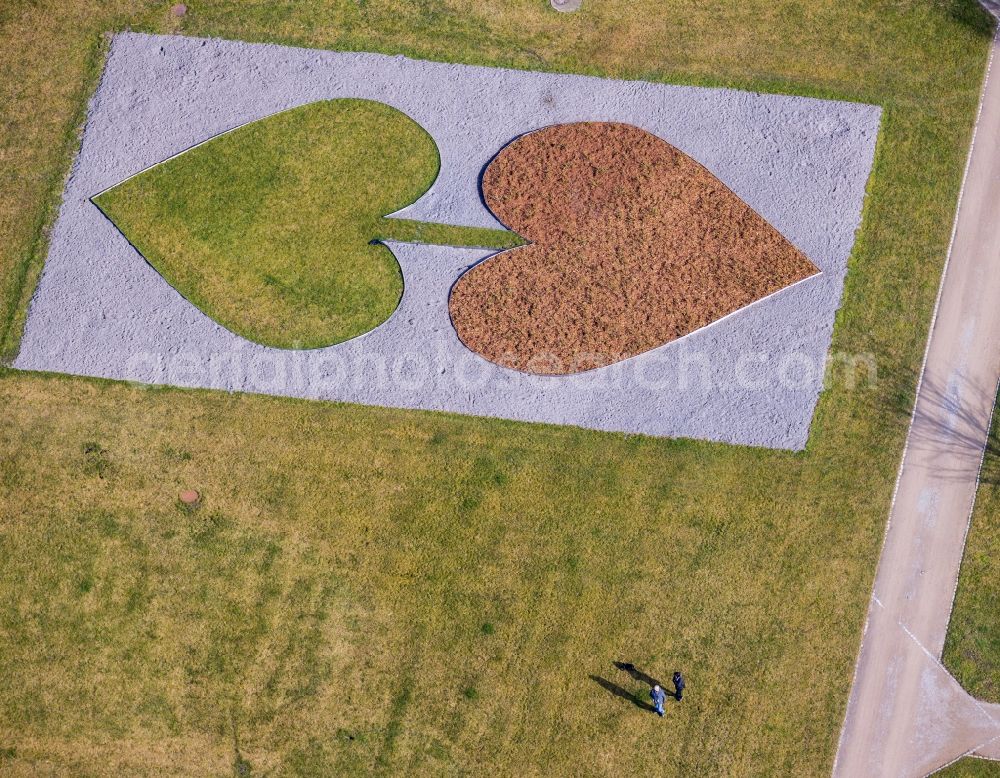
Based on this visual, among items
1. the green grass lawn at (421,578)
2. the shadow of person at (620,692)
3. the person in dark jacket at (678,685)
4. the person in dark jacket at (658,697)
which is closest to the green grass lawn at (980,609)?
the green grass lawn at (421,578)

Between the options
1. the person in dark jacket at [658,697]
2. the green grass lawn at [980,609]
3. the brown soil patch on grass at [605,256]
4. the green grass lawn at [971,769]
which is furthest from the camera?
the brown soil patch on grass at [605,256]

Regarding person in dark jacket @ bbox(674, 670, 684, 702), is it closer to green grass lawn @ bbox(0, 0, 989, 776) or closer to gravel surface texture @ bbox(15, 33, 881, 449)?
green grass lawn @ bbox(0, 0, 989, 776)

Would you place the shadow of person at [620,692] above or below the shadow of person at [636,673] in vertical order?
below

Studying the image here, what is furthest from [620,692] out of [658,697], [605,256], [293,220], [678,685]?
[293,220]

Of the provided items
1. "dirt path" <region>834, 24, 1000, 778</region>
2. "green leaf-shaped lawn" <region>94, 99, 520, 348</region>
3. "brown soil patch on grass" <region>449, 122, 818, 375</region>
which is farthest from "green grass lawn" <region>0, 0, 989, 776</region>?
"green leaf-shaped lawn" <region>94, 99, 520, 348</region>

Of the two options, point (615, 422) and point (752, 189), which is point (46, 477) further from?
point (752, 189)

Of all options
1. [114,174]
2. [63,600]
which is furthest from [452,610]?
[114,174]

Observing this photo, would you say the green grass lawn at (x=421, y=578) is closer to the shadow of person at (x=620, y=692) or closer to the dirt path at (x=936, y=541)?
the shadow of person at (x=620, y=692)

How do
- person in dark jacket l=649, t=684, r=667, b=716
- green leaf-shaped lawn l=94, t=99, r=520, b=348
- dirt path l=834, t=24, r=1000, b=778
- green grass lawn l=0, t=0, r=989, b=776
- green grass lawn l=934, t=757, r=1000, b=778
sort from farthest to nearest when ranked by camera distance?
green leaf-shaped lawn l=94, t=99, r=520, b=348 < dirt path l=834, t=24, r=1000, b=778 < green grass lawn l=934, t=757, r=1000, b=778 < green grass lawn l=0, t=0, r=989, b=776 < person in dark jacket l=649, t=684, r=667, b=716
